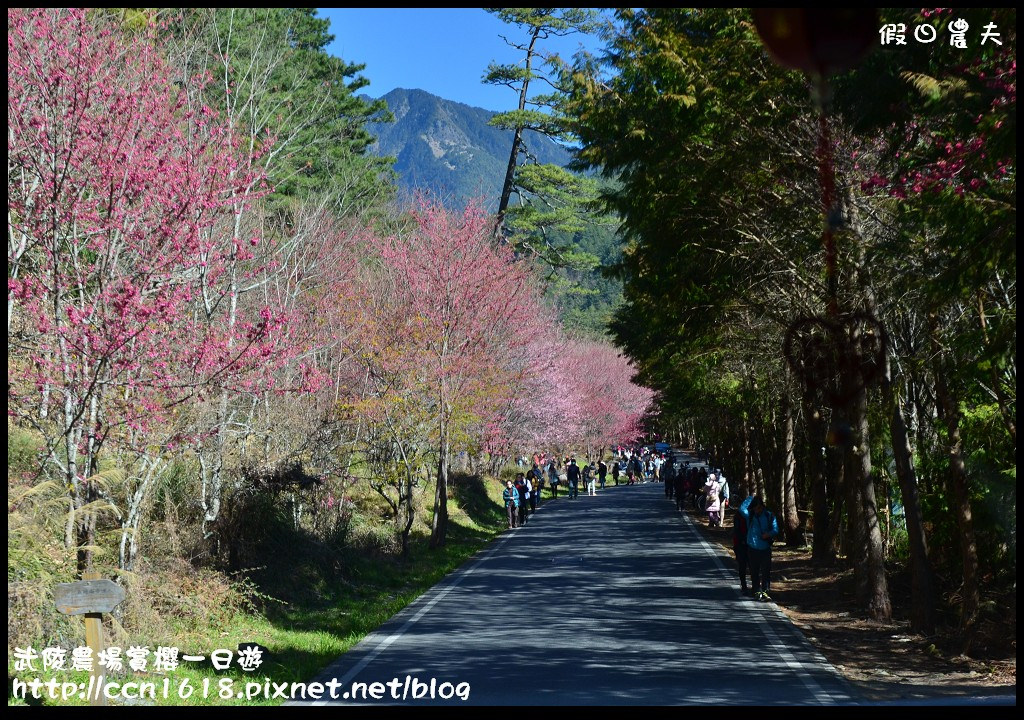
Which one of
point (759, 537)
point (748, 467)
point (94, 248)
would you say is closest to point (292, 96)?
point (94, 248)

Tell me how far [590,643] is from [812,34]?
9353mm

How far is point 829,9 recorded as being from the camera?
4797 mm

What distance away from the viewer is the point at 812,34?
15.4 feet

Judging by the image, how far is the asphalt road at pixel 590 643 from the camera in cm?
978

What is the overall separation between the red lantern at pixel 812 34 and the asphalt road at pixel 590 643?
6.17m

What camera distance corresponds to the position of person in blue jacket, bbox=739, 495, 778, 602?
633 inches

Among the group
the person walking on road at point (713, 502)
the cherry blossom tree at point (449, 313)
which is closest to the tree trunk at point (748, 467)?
the person walking on road at point (713, 502)

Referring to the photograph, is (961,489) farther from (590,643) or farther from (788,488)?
(788,488)

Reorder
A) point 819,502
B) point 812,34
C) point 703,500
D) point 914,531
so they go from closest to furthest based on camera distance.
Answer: point 812,34, point 914,531, point 819,502, point 703,500

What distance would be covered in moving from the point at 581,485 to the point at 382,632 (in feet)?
166

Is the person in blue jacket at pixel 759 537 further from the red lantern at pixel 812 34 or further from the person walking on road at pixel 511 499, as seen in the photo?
the person walking on road at pixel 511 499

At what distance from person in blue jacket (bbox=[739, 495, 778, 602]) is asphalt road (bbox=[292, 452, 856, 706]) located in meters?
0.39

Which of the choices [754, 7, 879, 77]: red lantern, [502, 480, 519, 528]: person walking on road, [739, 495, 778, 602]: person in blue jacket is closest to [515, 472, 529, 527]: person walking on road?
[502, 480, 519, 528]: person walking on road

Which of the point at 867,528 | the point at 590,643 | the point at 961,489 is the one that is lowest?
the point at 590,643
